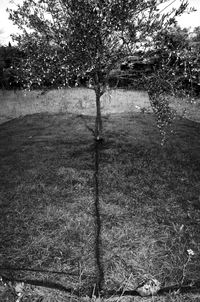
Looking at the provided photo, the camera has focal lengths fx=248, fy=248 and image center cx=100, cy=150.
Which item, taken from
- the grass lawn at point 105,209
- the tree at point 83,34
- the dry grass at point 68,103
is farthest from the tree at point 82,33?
the dry grass at point 68,103

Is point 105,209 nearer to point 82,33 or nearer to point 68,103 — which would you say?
point 82,33

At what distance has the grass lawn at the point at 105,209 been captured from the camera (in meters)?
4.82

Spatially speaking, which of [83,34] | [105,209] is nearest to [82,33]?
[83,34]

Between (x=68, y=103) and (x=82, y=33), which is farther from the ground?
(x=82, y=33)

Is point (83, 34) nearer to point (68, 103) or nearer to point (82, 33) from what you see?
point (82, 33)

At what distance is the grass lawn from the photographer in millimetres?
4820

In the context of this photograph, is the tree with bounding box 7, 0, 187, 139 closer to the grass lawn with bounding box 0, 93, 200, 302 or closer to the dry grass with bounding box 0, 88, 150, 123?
the grass lawn with bounding box 0, 93, 200, 302

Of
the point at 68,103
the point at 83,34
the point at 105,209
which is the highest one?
the point at 83,34

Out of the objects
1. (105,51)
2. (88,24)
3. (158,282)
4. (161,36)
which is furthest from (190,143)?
(158,282)

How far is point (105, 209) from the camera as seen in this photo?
6.73m

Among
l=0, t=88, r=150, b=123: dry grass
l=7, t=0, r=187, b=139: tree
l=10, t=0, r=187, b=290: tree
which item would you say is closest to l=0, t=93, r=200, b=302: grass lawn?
l=10, t=0, r=187, b=290: tree

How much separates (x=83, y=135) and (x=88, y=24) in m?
5.46

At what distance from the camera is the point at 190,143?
11031 millimetres

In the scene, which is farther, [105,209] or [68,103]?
[68,103]
